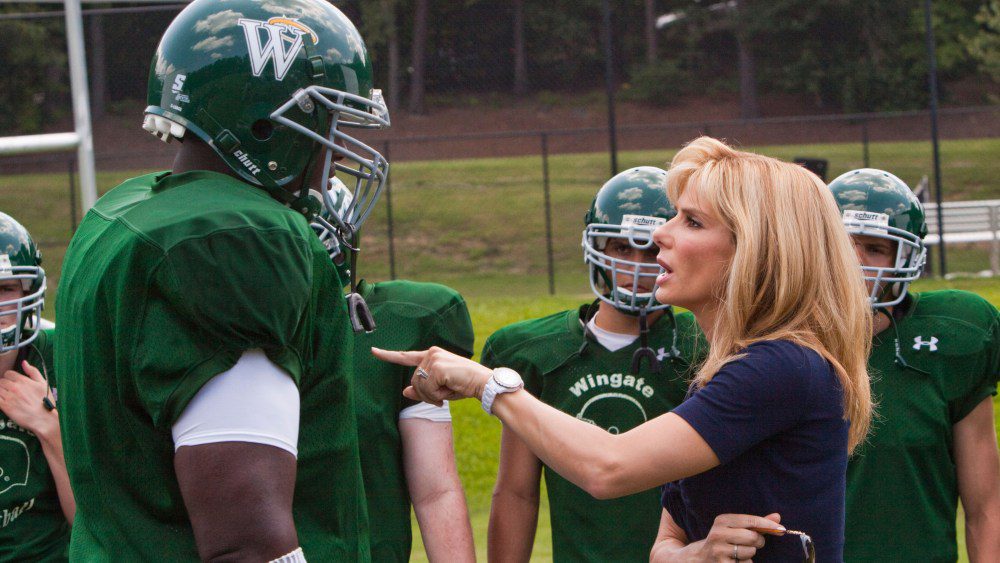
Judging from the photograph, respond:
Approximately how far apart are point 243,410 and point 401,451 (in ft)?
4.56

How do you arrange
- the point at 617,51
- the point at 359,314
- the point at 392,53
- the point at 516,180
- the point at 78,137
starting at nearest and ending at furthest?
the point at 359,314
the point at 78,137
the point at 392,53
the point at 617,51
the point at 516,180

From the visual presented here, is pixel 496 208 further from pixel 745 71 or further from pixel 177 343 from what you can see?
pixel 177 343

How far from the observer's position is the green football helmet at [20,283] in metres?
3.42

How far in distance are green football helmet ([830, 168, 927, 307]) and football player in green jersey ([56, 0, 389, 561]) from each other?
1.83 m

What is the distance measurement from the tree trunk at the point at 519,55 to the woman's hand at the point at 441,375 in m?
13.5

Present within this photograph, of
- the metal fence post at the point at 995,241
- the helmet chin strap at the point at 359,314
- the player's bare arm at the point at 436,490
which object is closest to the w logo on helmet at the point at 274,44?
the helmet chin strap at the point at 359,314

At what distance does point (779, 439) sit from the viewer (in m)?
2.10

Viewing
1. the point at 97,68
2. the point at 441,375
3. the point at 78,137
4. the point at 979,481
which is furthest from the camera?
the point at 97,68

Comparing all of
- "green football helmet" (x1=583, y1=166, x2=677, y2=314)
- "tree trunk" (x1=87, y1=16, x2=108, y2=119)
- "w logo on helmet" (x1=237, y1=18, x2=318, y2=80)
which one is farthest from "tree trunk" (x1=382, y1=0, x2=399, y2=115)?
"w logo on helmet" (x1=237, y1=18, x2=318, y2=80)

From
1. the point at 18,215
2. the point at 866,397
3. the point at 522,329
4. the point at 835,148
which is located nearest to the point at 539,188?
the point at 835,148

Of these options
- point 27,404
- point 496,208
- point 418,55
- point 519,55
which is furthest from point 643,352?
point 496,208

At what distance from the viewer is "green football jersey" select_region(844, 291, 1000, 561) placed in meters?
3.21

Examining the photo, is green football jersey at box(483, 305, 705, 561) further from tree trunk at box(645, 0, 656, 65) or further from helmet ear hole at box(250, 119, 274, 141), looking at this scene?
tree trunk at box(645, 0, 656, 65)

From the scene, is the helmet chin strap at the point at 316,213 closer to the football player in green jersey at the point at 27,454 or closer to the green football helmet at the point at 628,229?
the green football helmet at the point at 628,229
